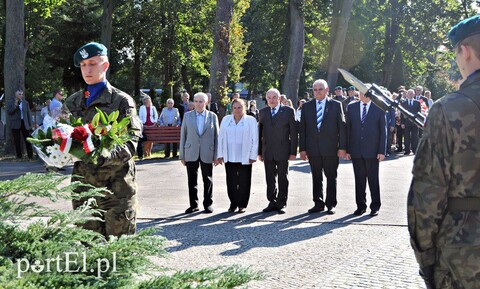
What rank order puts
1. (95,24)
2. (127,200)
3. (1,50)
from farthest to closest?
(95,24) < (1,50) < (127,200)

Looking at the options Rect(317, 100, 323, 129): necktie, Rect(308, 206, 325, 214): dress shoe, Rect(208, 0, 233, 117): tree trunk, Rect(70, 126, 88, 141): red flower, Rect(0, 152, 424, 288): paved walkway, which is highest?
Rect(208, 0, 233, 117): tree trunk

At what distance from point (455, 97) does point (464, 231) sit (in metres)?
0.66

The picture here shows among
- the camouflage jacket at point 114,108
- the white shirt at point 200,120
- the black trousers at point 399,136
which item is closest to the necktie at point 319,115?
the white shirt at point 200,120

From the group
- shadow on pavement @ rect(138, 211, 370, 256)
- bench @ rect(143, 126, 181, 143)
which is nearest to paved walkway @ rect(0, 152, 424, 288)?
shadow on pavement @ rect(138, 211, 370, 256)

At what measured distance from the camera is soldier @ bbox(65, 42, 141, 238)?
4.90 m

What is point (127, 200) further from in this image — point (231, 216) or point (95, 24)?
point (95, 24)

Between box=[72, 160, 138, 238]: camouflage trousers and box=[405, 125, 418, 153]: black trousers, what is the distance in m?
18.3

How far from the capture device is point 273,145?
430 inches

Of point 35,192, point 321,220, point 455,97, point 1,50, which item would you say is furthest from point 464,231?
point 1,50

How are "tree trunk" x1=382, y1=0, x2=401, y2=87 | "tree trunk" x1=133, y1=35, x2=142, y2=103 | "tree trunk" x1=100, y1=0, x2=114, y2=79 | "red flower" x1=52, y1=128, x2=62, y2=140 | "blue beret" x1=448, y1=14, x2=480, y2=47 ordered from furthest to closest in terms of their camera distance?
"tree trunk" x1=382, y1=0, x2=401, y2=87, "tree trunk" x1=133, y1=35, x2=142, y2=103, "tree trunk" x1=100, y1=0, x2=114, y2=79, "red flower" x1=52, y1=128, x2=62, y2=140, "blue beret" x1=448, y1=14, x2=480, y2=47

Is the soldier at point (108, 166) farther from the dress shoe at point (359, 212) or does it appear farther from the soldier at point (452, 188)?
the dress shoe at point (359, 212)

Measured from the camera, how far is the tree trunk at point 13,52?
2139cm

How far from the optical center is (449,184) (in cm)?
319

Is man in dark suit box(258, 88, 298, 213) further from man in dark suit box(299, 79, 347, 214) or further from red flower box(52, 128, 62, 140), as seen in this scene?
red flower box(52, 128, 62, 140)
